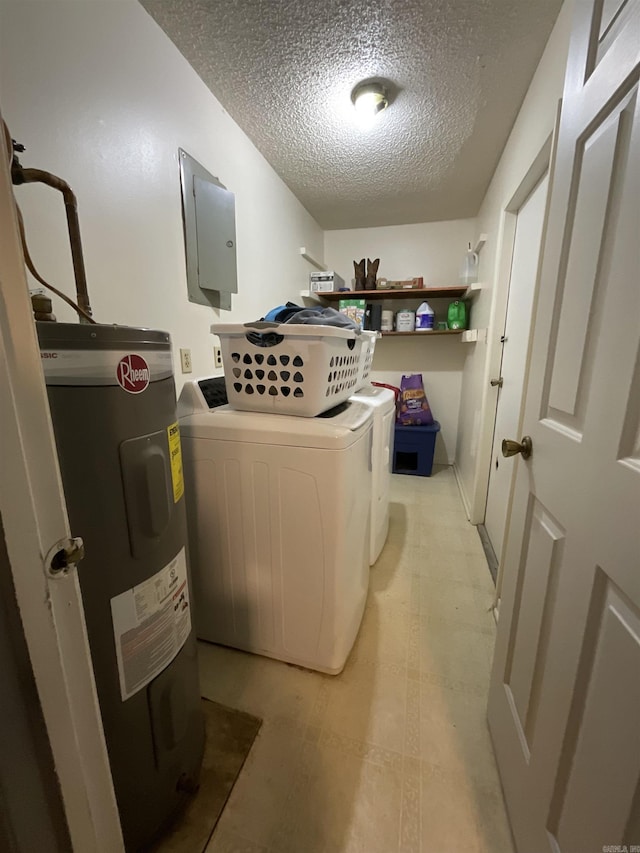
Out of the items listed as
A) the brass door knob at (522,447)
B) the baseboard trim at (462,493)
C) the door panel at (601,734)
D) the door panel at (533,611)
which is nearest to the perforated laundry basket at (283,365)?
the brass door knob at (522,447)

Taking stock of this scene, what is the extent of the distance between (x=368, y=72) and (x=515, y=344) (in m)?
1.39

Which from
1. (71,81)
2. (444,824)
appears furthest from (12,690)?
(71,81)

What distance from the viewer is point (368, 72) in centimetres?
144

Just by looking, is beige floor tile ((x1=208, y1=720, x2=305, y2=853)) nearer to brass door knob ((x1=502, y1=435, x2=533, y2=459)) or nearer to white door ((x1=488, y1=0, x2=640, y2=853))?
white door ((x1=488, y1=0, x2=640, y2=853))

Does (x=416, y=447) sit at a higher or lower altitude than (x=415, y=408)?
lower

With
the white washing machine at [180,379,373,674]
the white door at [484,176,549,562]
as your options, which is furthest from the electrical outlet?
the white door at [484,176,549,562]

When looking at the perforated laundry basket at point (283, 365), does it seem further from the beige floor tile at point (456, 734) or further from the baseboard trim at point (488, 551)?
the baseboard trim at point (488, 551)

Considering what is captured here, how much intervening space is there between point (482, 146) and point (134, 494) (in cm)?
253

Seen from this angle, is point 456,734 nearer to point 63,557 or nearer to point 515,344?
point 63,557

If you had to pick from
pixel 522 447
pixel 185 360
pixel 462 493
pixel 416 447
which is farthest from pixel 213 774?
pixel 416 447

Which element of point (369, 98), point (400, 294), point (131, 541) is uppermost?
point (369, 98)

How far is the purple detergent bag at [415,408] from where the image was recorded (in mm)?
3125

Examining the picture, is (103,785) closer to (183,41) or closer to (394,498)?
(183,41)

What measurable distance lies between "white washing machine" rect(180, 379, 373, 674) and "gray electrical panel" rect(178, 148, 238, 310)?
56 cm
